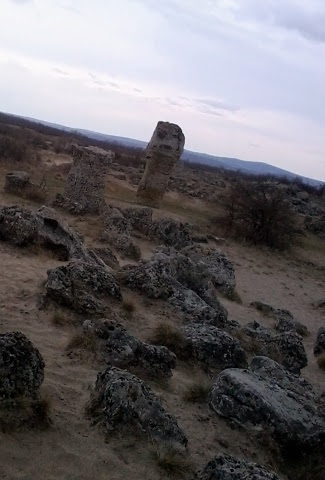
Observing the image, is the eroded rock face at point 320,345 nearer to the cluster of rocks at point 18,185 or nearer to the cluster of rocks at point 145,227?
the cluster of rocks at point 145,227

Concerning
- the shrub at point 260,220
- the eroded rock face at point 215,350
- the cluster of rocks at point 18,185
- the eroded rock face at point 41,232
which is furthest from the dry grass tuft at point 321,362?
the shrub at point 260,220

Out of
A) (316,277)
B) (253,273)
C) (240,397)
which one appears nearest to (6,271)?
(240,397)

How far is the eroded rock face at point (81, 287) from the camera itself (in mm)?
6324

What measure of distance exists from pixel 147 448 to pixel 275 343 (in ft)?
13.1

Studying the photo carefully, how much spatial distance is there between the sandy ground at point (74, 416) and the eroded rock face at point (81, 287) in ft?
1.05

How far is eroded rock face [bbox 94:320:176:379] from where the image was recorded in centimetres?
515

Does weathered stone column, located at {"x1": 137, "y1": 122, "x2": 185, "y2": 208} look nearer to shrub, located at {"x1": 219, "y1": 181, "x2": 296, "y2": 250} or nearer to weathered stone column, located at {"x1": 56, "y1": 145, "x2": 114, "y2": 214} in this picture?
weathered stone column, located at {"x1": 56, "y1": 145, "x2": 114, "y2": 214}

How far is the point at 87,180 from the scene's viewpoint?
15.4 meters

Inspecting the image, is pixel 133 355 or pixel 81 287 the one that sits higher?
pixel 81 287

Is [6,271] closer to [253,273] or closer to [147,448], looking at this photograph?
[147,448]

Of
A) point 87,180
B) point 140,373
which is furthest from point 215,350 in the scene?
point 87,180

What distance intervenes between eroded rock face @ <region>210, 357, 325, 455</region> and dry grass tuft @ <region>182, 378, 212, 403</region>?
0.17 meters

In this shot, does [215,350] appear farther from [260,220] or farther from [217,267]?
[260,220]

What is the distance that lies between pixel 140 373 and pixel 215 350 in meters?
1.29
